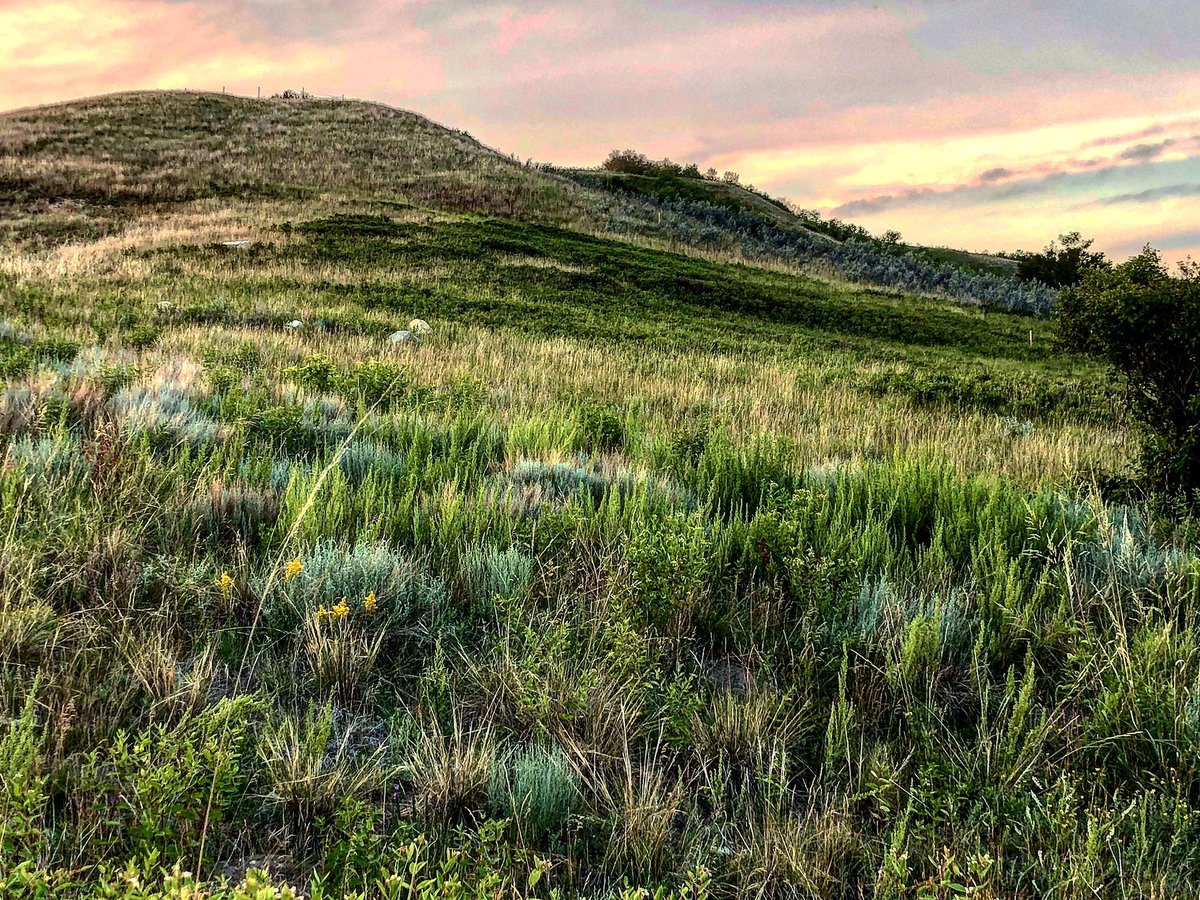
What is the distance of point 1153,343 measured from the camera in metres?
4.68

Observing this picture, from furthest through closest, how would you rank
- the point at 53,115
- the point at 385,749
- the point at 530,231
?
the point at 53,115
the point at 530,231
the point at 385,749

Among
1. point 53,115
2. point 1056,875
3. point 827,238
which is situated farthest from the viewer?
point 53,115

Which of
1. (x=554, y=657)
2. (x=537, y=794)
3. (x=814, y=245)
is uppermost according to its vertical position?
(x=814, y=245)

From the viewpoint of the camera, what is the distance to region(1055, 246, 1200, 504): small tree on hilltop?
459cm

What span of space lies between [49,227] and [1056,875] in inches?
1523

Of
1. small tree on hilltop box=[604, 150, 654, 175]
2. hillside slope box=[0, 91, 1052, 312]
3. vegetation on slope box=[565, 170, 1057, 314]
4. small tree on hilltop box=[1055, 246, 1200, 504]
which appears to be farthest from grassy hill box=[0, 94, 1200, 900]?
small tree on hilltop box=[604, 150, 654, 175]

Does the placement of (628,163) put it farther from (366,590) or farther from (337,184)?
(366,590)

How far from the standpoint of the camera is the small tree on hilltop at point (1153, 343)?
4590mm

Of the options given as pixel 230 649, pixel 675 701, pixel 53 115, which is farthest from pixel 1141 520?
pixel 53 115

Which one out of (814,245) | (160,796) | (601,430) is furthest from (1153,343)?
(814,245)

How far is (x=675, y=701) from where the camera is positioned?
2332mm

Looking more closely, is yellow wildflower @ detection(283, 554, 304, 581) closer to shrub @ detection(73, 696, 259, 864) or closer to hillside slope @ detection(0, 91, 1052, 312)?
shrub @ detection(73, 696, 259, 864)

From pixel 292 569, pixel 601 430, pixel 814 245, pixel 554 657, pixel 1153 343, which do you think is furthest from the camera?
pixel 814 245

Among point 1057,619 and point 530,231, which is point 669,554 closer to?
point 1057,619
